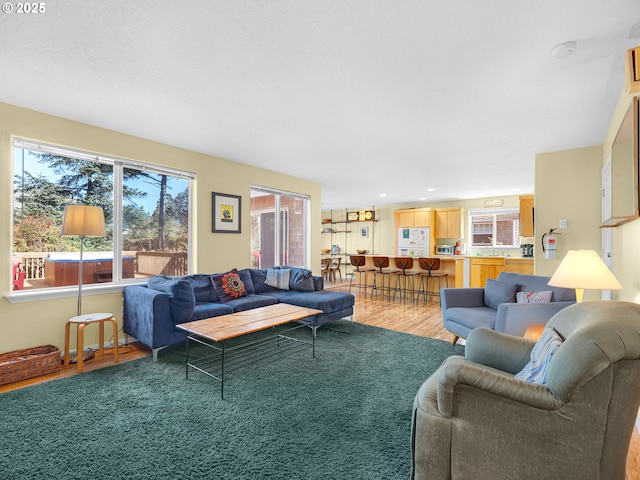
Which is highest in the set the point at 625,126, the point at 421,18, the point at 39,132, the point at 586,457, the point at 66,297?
the point at 421,18

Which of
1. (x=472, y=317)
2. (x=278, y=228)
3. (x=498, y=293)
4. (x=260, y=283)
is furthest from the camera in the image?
(x=278, y=228)

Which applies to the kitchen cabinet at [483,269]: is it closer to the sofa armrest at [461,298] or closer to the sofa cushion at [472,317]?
the sofa armrest at [461,298]

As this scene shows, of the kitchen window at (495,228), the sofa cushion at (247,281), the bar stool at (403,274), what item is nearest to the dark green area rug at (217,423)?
the sofa cushion at (247,281)

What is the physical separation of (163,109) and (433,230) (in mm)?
7609

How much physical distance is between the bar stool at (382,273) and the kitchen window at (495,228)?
3.16m

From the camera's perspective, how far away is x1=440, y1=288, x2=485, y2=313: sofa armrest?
3.79m

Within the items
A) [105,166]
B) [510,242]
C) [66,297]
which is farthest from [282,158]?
[510,242]

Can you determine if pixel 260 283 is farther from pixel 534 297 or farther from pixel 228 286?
pixel 534 297

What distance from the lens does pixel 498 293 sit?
11.8 feet

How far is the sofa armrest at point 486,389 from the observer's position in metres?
1.26

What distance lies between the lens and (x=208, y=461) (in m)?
1.72

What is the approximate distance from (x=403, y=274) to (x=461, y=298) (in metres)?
2.96

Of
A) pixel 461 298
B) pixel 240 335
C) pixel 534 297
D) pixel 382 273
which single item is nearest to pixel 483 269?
pixel 382 273

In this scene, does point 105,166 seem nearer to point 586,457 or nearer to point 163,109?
point 163,109
